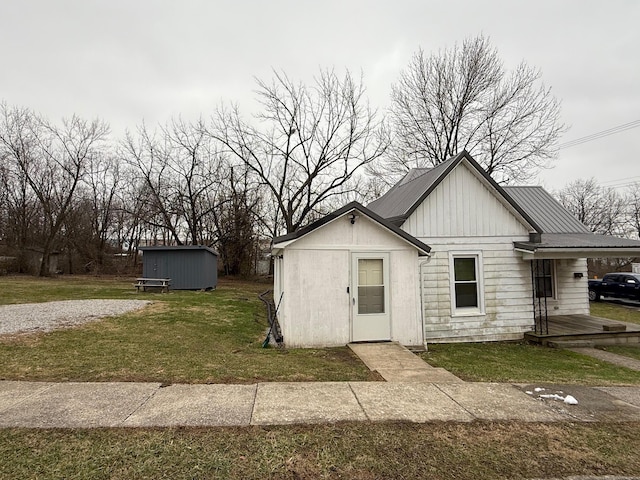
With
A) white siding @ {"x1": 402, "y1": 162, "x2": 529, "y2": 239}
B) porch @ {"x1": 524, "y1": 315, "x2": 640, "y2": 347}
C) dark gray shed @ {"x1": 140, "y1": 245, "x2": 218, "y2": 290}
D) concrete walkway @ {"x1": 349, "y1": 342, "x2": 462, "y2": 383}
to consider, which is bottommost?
porch @ {"x1": 524, "y1": 315, "x2": 640, "y2": 347}

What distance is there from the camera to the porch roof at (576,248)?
9.12 metres

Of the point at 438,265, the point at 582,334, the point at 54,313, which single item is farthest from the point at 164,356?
the point at 582,334

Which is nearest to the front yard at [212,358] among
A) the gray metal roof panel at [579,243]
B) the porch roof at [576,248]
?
the porch roof at [576,248]

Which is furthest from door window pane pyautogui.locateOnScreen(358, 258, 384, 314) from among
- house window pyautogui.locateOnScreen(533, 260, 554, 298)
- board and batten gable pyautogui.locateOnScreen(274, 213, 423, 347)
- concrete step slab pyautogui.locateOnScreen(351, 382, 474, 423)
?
house window pyautogui.locateOnScreen(533, 260, 554, 298)

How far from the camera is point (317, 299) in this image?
7.66 metres

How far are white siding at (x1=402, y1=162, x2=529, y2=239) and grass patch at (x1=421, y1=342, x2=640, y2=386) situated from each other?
9.74ft

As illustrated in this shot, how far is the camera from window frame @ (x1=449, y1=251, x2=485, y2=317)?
368 inches

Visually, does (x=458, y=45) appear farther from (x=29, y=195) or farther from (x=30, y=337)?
(x=29, y=195)

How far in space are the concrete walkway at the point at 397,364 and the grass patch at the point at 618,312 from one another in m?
11.5

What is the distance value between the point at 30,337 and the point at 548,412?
30.1 ft

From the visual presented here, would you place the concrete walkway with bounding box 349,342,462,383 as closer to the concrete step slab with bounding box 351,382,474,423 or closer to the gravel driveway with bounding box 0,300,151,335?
the concrete step slab with bounding box 351,382,474,423

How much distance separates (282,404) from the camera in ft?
13.3

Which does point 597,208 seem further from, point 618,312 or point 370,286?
point 370,286

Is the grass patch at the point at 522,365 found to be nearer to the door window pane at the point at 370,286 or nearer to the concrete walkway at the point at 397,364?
the concrete walkway at the point at 397,364
